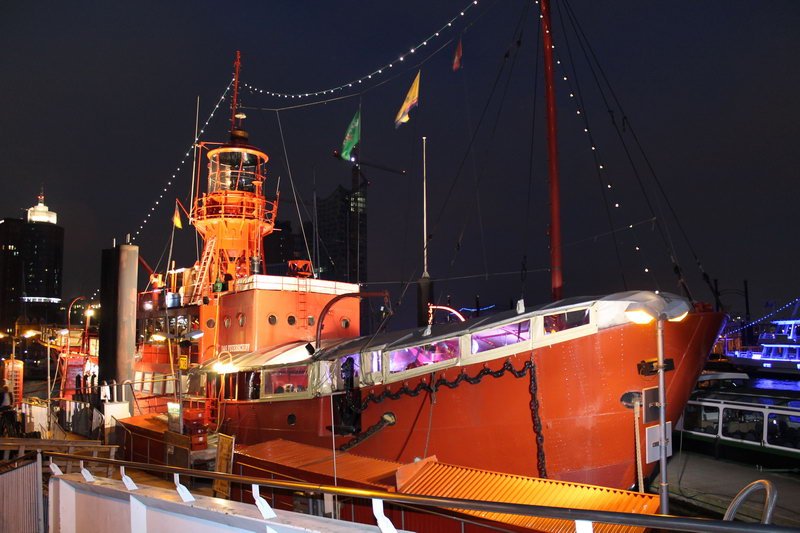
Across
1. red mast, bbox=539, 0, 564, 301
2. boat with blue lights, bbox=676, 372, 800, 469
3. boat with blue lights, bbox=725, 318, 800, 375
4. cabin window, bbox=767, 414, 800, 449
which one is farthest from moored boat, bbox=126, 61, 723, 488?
boat with blue lights, bbox=725, 318, 800, 375

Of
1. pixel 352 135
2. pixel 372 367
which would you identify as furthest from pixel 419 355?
pixel 352 135

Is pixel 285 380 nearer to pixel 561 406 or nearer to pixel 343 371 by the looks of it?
pixel 343 371

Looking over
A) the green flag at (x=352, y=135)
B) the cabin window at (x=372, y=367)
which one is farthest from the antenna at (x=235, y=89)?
the cabin window at (x=372, y=367)

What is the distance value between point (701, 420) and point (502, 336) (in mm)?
8517

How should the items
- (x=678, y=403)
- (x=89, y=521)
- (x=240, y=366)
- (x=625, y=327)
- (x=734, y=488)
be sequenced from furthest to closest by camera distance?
(x=240, y=366) < (x=734, y=488) < (x=678, y=403) < (x=625, y=327) < (x=89, y=521)

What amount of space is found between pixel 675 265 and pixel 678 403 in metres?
2.67

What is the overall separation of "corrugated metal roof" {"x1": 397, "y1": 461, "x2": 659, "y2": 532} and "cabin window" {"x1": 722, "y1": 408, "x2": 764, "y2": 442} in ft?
30.8

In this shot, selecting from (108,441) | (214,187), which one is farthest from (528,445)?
(214,187)

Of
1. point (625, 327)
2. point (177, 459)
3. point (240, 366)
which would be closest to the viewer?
point (625, 327)

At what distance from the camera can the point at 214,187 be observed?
24188mm

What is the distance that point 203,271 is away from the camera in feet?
74.5

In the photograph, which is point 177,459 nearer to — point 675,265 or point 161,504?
point 161,504

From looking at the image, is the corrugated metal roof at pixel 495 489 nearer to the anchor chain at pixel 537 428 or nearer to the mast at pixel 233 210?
the anchor chain at pixel 537 428

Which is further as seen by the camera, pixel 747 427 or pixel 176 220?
pixel 176 220
